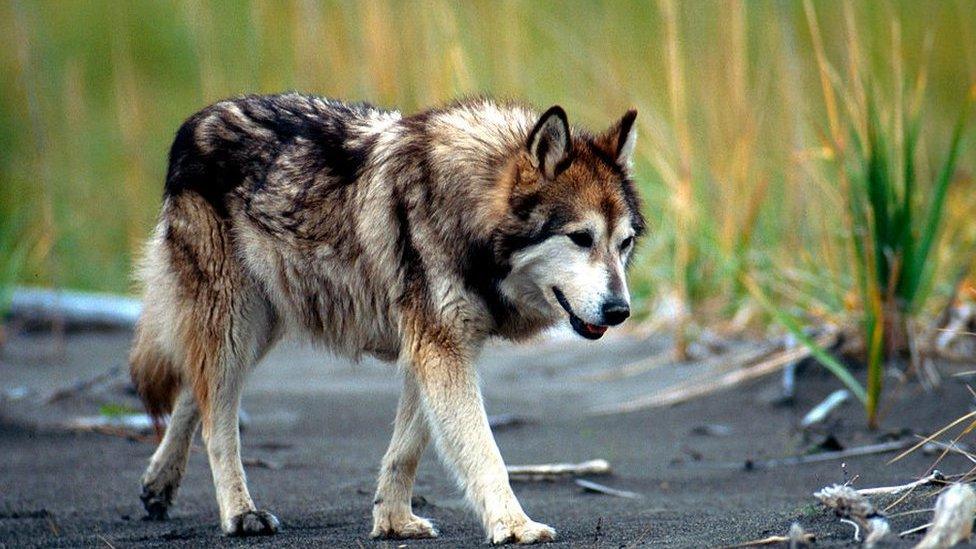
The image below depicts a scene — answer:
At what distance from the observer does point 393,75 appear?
842cm

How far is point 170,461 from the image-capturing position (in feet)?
16.7

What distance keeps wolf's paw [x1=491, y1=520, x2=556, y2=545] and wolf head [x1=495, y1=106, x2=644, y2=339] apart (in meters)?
0.72

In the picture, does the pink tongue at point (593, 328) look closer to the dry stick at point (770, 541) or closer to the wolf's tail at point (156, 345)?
the dry stick at point (770, 541)

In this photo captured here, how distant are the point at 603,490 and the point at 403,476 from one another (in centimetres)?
106

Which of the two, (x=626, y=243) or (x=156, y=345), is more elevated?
(x=626, y=243)

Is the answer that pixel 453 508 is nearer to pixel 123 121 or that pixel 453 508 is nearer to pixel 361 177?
pixel 361 177

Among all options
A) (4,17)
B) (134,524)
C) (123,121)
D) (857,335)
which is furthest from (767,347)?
(4,17)

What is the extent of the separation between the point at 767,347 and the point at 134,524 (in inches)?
158

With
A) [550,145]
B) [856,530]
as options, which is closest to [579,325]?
[550,145]

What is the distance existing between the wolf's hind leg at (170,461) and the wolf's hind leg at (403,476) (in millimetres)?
968

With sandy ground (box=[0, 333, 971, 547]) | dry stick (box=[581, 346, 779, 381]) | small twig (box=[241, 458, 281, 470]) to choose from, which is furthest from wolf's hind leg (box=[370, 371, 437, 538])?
dry stick (box=[581, 346, 779, 381])

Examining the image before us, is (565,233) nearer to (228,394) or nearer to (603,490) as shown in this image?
(603,490)

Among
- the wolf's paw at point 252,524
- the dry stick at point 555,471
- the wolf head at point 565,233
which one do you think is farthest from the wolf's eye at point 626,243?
the wolf's paw at point 252,524

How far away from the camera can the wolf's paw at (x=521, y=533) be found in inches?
161
